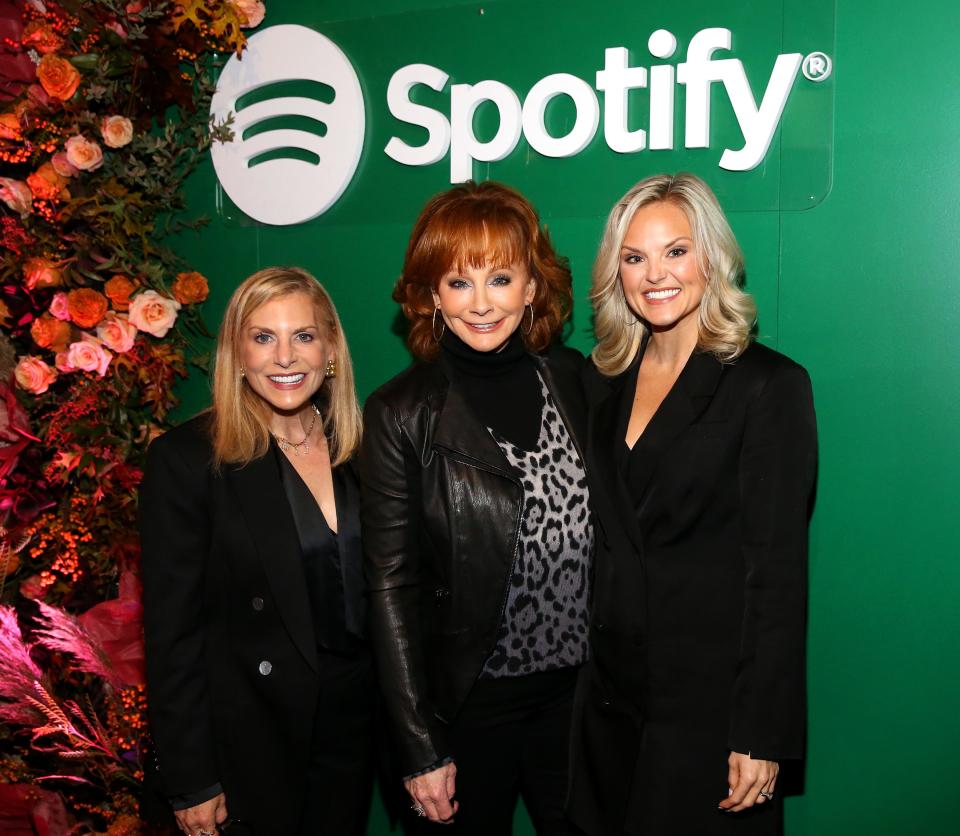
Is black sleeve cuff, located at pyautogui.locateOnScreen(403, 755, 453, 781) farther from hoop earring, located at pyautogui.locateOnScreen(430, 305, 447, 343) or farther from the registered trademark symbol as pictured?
the registered trademark symbol

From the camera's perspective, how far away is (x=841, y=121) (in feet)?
8.13

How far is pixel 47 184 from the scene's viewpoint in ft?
10.6

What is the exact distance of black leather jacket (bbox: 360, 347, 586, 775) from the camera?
2143 millimetres

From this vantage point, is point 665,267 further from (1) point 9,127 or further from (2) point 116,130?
(1) point 9,127

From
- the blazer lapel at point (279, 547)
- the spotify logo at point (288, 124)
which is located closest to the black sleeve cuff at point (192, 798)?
the blazer lapel at point (279, 547)

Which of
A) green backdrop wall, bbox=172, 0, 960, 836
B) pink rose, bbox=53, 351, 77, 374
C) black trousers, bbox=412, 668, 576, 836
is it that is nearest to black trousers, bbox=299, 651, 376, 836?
black trousers, bbox=412, 668, 576, 836

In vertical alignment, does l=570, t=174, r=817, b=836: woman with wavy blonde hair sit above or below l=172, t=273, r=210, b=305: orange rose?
below

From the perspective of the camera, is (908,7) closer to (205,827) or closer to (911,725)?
(911,725)

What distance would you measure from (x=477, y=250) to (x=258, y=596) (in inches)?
37.9

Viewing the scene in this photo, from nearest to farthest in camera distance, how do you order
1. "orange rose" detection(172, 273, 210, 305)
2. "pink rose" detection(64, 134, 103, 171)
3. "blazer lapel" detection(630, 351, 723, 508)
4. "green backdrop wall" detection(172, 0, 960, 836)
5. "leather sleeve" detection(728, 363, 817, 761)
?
"leather sleeve" detection(728, 363, 817, 761)
"blazer lapel" detection(630, 351, 723, 508)
"green backdrop wall" detection(172, 0, 960, 836)
"pink rose" detection(64, 134, 103, 171)
"orange rose" detection(172, 273, 210, 305)

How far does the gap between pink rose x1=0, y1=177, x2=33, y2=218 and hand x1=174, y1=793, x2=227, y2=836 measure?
7.14ft

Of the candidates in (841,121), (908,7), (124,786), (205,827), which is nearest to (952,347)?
(841,121)

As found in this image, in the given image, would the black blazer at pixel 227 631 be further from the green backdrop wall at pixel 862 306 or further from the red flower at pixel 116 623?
the green backdrop wall at pixel 862 306

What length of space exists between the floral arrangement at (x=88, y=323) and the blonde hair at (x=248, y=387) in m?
1.09
